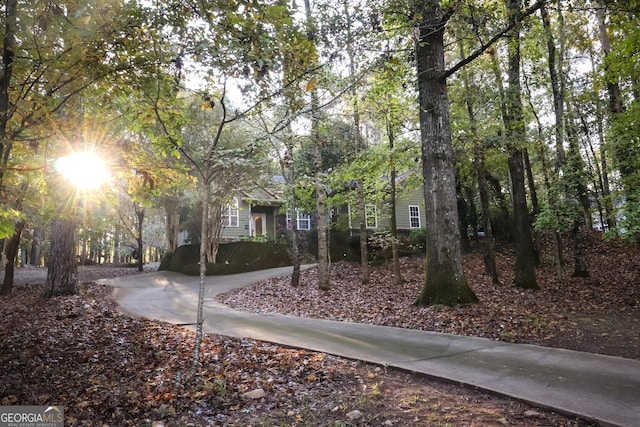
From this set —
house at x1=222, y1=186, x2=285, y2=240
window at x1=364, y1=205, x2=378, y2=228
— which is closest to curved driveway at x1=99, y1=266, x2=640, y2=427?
window at x1=364, y1=205, x2=378, y2=228

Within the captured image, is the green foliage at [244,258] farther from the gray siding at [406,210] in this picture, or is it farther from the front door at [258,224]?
the gray siding at [406,210]

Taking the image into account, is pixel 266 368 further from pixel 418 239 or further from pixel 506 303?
pixel 418 239

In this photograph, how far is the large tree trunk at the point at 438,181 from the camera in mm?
8594

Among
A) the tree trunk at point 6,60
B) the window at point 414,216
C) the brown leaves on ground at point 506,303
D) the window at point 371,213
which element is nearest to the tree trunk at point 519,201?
the brown leaves on ground at point 506,303

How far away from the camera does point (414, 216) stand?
30.4 m

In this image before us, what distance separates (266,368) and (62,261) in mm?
9343

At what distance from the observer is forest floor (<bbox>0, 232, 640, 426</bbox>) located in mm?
3812

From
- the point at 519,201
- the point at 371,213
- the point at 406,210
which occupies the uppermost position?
the point at 406,210

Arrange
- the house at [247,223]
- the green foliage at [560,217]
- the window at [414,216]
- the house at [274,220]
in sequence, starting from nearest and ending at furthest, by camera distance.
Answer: the green foliage at [560,217] → the house at [274,220] → the house at [247,223] → the window at [414,216]

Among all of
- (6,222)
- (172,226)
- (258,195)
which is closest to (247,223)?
(258,195)

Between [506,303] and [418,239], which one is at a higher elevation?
[418,239]

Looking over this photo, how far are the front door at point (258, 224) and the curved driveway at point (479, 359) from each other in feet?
64.1

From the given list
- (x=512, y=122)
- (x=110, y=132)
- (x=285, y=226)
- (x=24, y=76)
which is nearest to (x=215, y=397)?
(x=24, y=76)

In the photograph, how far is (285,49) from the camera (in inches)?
193
